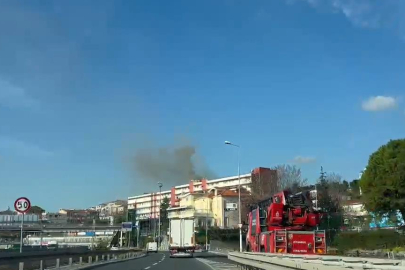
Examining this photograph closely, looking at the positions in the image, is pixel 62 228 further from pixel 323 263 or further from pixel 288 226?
pixel 323 263

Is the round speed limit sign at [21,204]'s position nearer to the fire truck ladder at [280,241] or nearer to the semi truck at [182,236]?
the fire truck ladder at [280,241]

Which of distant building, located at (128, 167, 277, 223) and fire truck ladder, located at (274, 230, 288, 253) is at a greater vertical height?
distant building, located at (128, 167, 277, 223)

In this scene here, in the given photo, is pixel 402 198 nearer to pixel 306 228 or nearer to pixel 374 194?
pixel 374 194

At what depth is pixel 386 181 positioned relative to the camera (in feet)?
180

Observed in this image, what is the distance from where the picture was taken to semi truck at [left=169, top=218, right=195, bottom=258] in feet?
162

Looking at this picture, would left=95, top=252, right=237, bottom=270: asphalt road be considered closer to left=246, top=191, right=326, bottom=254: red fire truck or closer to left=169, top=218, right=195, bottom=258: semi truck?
left=246, top=191, right=326, bottom=254: red fire truck

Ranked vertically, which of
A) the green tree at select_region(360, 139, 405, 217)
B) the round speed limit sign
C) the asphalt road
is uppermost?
the green tree at select_region(360, 139, 405, 217)

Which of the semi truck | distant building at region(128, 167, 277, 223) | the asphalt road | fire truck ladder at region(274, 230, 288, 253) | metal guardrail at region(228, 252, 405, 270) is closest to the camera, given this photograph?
metal guardrail at region(228, 252, 405, 270)

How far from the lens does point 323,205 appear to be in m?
77.2

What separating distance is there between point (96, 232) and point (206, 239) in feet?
137

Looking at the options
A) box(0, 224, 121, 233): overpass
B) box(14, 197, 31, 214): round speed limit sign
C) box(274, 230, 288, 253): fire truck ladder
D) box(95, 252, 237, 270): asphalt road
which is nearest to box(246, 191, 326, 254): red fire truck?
box(274, 230, 288, 253): fire truck ladder

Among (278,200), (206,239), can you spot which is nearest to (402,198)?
(278,200)

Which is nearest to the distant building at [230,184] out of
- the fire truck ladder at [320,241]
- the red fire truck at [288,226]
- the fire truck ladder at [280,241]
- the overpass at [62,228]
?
the overpass at [62,228]

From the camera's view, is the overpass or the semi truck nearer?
the semi truck
